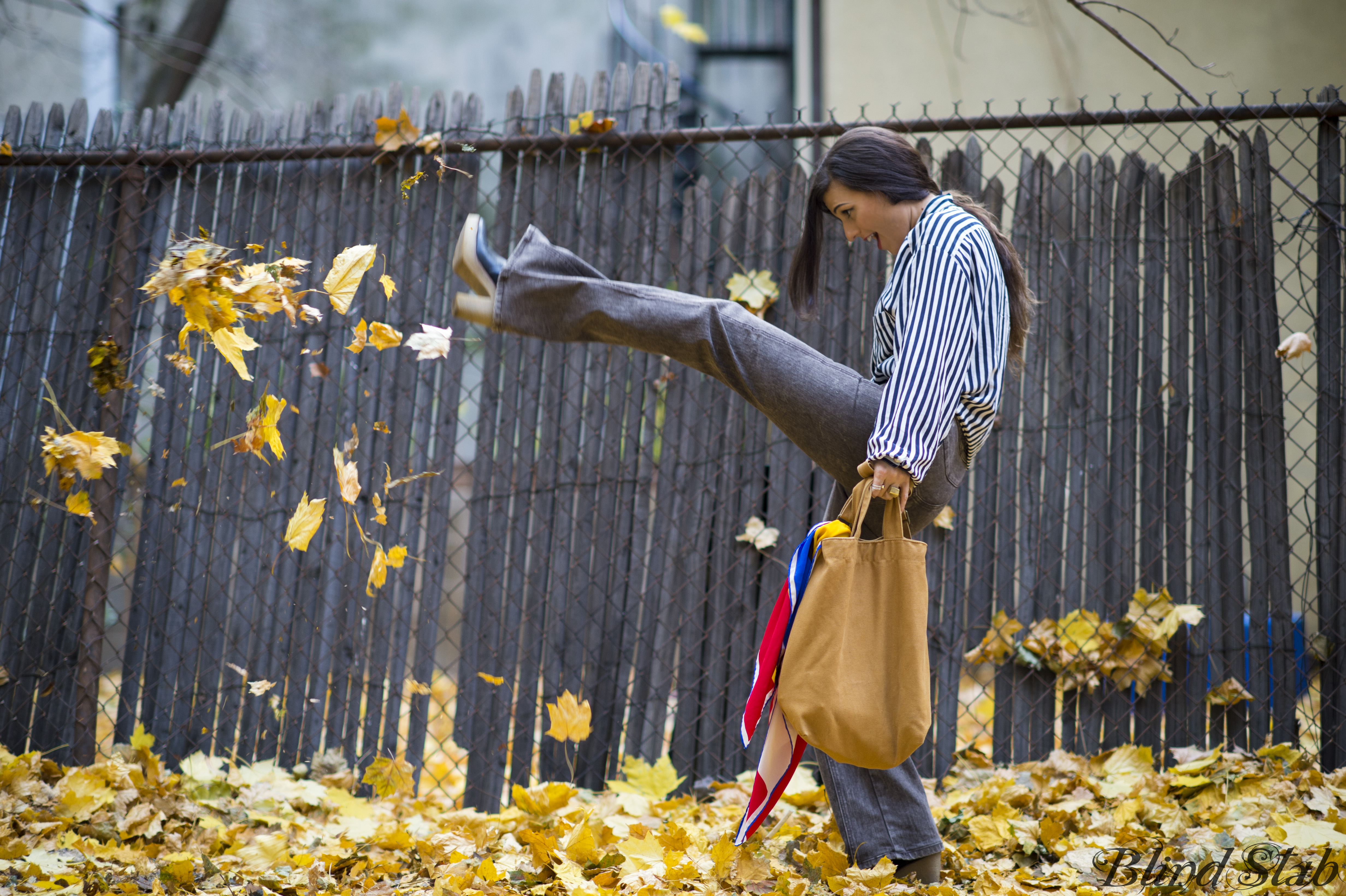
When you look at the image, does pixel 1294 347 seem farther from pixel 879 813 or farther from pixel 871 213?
pixel 879 813

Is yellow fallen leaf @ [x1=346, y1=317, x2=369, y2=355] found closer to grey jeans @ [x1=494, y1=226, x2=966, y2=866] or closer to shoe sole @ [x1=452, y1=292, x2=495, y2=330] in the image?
shoe sole @ [x1=452, y1=292, x2=495, y2=330]

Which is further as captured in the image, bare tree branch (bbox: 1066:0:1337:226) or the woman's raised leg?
bare tree branch (bbox: 1066:0:1337:226)

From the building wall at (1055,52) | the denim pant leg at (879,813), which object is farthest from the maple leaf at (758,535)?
the building wall at (1055,52)

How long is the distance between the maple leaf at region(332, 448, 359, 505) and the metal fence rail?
13 cm

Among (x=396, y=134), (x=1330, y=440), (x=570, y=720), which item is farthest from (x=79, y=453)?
(x=1330, y=440)

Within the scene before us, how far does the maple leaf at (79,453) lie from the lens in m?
2.14

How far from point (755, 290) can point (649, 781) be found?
1441mm

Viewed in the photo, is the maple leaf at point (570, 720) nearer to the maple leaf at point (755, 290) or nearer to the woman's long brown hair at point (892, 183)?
the maple leaf at point (755, 290)

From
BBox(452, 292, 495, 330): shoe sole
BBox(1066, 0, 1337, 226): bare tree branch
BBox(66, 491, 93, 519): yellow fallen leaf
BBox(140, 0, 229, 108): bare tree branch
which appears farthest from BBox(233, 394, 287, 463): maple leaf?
BBox(140, 0, 229, 108): bare tree branch

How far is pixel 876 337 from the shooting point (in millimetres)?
1884

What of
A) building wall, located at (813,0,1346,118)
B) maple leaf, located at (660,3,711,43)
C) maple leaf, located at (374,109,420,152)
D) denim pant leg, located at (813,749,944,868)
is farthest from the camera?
maple leaf, located at (660,3,711,43)

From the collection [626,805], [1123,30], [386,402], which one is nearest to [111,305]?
[386,402]

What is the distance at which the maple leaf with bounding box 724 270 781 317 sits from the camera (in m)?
2.66

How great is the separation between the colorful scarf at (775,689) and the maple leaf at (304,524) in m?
1.17
